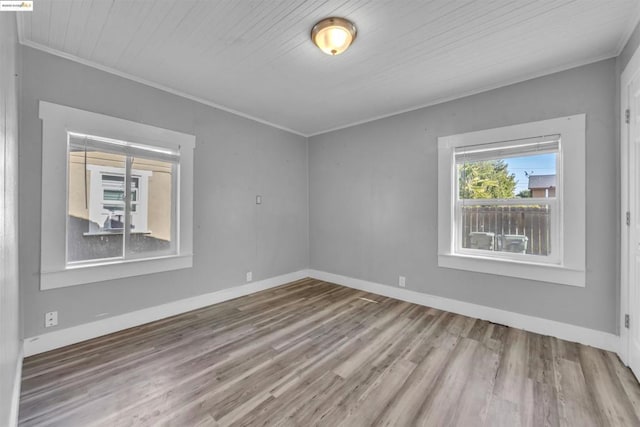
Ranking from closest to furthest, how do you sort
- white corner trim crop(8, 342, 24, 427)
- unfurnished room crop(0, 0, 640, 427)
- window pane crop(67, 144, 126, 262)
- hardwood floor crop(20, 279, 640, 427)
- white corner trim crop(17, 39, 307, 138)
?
white corner trim crop(8, 342, 24, 427), hardwood floor crop(20, 279, 640, 427), unfurnished room crop(0, 0, 640, 427), white corner trim crop(17, 39, 307, 138), window pane crop(67, 144, 126, 262)

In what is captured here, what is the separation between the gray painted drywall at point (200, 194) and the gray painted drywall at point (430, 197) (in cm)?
63

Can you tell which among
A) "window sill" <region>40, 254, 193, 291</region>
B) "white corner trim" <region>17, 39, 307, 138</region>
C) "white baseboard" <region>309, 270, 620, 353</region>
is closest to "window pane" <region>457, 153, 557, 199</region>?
"white baseboard" <region>309, 270, 620, 353</region>

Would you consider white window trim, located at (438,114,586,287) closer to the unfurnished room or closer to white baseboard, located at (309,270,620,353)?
the unfurnished room

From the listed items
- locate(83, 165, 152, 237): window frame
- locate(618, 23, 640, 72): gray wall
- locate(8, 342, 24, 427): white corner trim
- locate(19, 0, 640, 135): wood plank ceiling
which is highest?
locate(19, 0, 640, 135): wood plank ceiling

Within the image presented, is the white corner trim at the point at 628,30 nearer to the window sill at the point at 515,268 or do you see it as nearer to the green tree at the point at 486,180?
the green tree at the point at 486,180

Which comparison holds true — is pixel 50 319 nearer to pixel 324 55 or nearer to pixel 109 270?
pixel 109 270

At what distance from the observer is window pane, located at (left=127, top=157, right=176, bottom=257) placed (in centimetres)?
292

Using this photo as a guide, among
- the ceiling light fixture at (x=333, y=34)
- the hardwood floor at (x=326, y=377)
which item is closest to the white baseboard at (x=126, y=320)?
the hardwood floor at (x=326, y=377)

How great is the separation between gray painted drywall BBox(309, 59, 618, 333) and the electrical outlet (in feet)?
10.9

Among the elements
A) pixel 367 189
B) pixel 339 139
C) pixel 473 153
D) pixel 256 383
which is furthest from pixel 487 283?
pixel 339 139

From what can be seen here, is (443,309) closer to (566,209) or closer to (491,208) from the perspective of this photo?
(491,208)

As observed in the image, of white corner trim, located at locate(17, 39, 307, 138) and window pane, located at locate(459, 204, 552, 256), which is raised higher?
white corner trim, located at locate(17, 39, 307, 138)

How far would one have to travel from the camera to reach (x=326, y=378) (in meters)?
2.03

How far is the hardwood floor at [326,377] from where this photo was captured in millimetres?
1661
